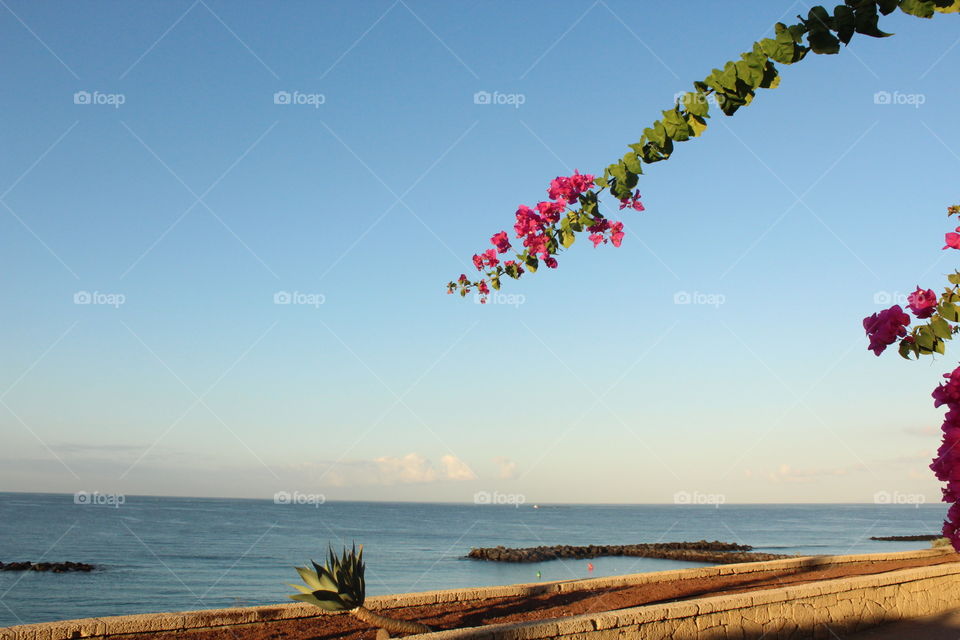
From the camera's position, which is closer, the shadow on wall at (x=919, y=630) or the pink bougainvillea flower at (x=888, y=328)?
the pink bougainvillea flower at (x=888, y=328)

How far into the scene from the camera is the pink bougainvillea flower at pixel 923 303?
1.66 metres

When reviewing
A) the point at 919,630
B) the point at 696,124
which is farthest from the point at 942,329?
the point at 919,630

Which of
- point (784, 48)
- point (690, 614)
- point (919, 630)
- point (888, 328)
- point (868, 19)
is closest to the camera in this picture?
point (888, 328)

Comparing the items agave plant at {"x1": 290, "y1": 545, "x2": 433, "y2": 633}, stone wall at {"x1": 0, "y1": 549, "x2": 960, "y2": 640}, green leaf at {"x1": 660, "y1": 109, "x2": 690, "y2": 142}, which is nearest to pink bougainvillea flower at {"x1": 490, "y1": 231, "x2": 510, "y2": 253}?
green leaf at {"x1": 660, "y1": 109, "x2": 690, "y2": 142}

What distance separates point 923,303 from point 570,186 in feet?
4.86

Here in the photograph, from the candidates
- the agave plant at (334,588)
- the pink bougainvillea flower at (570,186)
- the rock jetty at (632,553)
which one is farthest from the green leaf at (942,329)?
the rock jetty at (632,553)

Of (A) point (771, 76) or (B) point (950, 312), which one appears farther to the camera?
(A) point (771, 76)

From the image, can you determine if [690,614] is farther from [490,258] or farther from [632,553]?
[632,553]

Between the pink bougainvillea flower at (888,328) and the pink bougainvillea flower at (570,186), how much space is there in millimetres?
1423

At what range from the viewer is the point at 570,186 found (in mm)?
2898

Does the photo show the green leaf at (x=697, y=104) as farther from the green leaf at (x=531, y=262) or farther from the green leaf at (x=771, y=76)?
the green leaf at (x=531, y=262)

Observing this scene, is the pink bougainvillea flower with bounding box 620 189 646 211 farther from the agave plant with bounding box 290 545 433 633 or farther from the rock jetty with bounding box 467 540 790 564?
the rock jetty with bounding box 467 540 790 564

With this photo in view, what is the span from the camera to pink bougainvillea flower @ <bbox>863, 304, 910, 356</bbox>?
1.61 m

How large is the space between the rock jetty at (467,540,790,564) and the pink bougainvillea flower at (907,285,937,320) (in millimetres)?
37669
